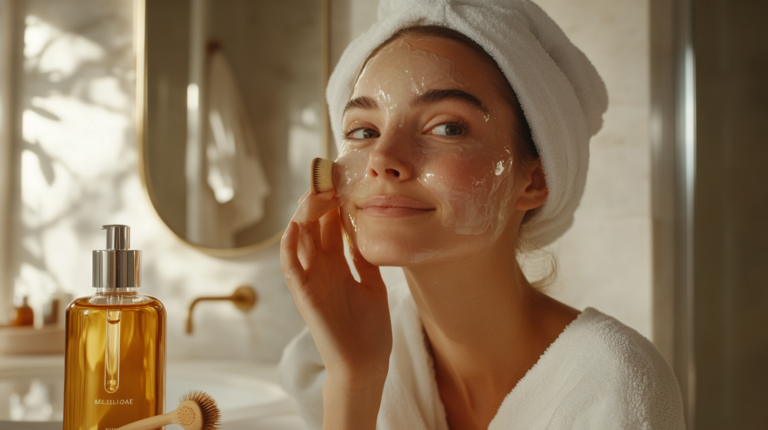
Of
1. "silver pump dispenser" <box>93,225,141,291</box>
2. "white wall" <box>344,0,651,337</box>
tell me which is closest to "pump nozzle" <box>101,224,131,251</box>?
"silver pump dispenser" <box>93,225,141,291</box>

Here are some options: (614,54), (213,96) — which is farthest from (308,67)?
(614,54)

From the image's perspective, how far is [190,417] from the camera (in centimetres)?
47

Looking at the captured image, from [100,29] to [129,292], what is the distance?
1.04m

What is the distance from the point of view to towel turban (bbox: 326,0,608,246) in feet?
1.94

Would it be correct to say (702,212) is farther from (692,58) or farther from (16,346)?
(16,346)

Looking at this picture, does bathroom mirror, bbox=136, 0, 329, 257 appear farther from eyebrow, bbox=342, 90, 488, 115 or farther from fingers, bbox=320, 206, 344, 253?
eyebrow, bbox=342, 90, 488, 115

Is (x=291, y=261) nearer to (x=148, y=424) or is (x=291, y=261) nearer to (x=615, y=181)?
(x=148, y=424)

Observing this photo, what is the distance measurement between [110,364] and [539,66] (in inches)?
21.3

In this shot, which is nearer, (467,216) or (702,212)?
(467,216)

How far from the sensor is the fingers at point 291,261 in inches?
24.0

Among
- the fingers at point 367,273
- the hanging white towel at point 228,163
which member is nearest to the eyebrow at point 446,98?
the fingers at point 367,273

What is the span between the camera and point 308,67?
118 cm

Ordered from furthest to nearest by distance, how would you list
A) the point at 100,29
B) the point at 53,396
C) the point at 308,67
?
the point at 100,29 → the point at 308,67 → the point at 53,396

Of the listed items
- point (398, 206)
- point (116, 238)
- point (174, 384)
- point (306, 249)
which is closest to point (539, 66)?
point (398, 206)
